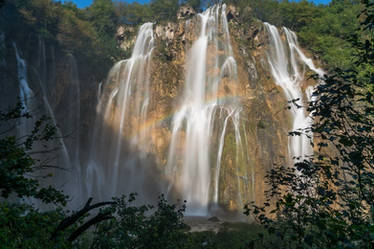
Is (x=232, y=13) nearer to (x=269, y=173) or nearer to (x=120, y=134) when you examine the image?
(x=120, y=134)

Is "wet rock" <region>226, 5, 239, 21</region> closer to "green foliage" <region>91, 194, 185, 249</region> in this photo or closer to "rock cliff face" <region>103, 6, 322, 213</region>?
"rock cliff face" <region>103, 6, 322, 213</region>

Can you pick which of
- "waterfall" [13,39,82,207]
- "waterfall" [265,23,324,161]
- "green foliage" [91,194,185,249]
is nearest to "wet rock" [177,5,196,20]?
"waterfall" [265,23,324,161]

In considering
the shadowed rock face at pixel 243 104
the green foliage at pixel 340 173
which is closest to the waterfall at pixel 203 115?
the shadowed rock face at pixel 243 104

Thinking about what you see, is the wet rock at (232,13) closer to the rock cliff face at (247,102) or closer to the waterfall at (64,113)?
the rock cliff face at (247,102)

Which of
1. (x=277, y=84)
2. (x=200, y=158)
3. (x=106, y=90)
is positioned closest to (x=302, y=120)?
(x=277, y=84)

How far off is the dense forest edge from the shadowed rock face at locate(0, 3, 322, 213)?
1.93m

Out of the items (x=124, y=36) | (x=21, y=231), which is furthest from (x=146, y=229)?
(x=124, y=36)

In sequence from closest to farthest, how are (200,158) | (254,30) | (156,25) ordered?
(200,158), (254,30), (156,25)

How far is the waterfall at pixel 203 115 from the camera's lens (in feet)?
80.2

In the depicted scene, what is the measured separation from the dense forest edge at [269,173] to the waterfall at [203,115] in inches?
88.7

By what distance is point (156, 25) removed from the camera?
1510 inches

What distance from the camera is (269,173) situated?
19.9ft

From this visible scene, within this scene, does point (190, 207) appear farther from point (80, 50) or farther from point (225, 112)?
point (80, 50)

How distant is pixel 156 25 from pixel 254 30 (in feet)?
44.4
